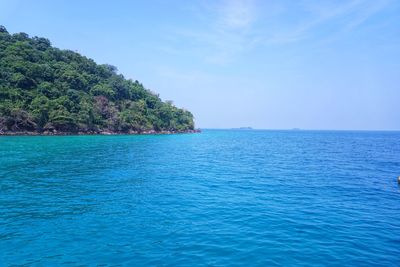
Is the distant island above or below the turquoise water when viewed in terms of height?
above

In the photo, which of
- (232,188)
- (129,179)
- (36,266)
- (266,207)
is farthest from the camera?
(129,179)

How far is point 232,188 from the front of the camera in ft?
64.9

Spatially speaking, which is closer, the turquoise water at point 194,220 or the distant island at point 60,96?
the turquoise water at point 194,220

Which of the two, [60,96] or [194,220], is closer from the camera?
[194,220]

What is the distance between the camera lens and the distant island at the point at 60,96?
249 ft

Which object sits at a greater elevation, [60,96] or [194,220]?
[60,96]

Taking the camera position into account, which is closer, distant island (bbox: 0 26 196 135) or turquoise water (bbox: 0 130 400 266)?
turquoise water (bbox: 0 130 400 266)

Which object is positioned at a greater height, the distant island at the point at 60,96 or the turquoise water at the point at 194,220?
the distant island at the point at 60,96

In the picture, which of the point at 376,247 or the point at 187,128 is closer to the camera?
the point at 376,247

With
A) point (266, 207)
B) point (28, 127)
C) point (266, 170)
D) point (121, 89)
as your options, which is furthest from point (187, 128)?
point (266, 207)

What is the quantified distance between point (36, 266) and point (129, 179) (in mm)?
14273

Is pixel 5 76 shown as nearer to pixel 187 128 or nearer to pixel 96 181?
pixel 96 181

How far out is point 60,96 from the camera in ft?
294

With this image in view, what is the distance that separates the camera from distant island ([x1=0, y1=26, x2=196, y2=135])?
2987 inches
